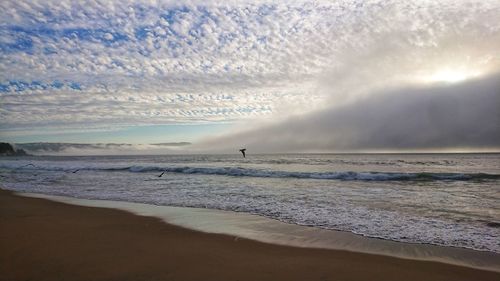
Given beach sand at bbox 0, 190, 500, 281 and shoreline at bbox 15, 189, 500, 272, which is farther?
shoreline at bbox 15, 189, 500, 272

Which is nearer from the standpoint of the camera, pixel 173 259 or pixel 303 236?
pixel 173 259

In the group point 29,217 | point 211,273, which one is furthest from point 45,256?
point 29,217

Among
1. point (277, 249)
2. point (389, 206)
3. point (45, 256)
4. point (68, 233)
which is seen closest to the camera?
point (45, 256)

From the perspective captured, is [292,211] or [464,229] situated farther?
[292,211]

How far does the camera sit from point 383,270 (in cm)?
539

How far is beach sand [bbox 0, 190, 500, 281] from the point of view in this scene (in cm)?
513

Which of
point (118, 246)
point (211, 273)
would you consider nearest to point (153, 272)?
point (211, 273)

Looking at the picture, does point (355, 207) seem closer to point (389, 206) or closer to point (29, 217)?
point (389, 206)

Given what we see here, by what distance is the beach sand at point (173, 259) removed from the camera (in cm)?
513

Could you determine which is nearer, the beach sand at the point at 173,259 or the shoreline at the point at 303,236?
the beach sand at the point at 173,259

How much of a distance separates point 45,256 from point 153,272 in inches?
87.9

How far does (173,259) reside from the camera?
19.4 ft

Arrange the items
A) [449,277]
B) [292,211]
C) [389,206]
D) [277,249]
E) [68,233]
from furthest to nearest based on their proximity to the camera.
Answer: [389,206], [292,211], [68,233], [277,249], [449,277]

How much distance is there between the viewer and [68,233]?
796cm
